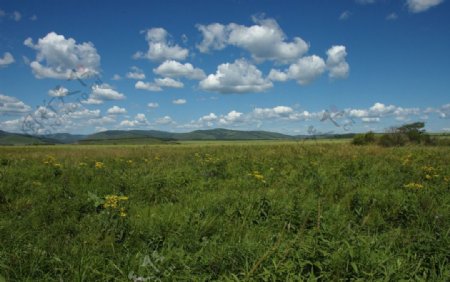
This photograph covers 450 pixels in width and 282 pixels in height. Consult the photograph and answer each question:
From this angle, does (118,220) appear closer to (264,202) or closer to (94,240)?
(94,240)

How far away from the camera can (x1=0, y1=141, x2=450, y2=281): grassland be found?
315cm

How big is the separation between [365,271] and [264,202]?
2.59 m

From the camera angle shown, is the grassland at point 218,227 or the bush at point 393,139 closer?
the grassland at point 218,227

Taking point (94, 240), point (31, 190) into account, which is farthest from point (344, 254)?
point (31, 190)

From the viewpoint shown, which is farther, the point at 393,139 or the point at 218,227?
the point at 393,139

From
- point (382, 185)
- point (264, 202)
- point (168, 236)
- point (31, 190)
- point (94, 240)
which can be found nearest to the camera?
point (94, 240)

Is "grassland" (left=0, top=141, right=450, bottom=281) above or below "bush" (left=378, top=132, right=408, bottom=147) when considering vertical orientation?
below

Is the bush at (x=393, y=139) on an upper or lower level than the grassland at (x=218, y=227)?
upper

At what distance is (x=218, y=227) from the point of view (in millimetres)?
A: 4605

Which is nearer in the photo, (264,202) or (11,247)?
(11,247)

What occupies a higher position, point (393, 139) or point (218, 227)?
point (393, 139)

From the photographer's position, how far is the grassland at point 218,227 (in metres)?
3.15

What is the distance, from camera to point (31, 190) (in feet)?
21.9

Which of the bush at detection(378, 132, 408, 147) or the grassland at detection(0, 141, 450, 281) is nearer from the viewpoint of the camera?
the grassland at detection(0, 141, 450, 281)
